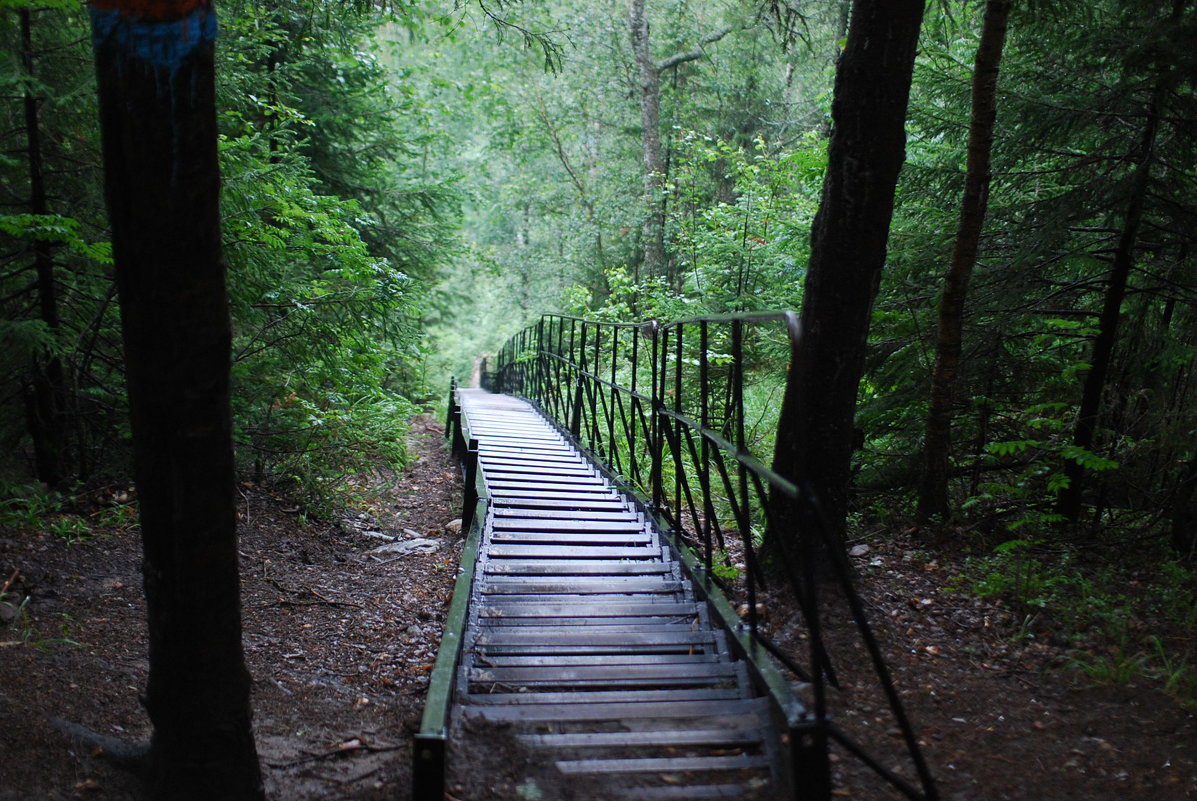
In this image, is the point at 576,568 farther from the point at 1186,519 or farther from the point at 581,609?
the point at 1186,519

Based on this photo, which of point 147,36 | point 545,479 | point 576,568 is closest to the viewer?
point 147,36

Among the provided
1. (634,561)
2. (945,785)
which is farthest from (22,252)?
(945,785)

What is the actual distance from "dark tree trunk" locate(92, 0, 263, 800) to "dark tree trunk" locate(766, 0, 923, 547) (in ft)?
8.87

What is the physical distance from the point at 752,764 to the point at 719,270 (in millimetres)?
9269

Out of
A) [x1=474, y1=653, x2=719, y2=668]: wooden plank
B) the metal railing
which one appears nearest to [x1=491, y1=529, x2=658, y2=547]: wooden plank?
the metal railing

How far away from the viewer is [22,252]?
17.8 ft

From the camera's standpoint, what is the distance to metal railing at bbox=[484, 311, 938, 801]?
2652mm

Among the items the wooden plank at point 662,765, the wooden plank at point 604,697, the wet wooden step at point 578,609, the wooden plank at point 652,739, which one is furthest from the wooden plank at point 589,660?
the wooden plank at point 662,765

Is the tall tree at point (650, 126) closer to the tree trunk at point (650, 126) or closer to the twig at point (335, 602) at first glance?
the tree trunk at point (650, 126)

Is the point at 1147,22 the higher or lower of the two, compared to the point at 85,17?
higher

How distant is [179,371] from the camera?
2512 mm

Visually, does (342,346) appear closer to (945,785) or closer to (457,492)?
(457,492)

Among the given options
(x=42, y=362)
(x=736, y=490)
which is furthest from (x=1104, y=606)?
(x=42, y=362)

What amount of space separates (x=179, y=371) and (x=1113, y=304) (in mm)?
5438
